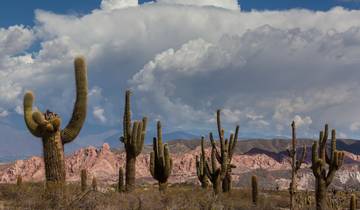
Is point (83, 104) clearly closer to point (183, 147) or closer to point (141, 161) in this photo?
point (141, 161)

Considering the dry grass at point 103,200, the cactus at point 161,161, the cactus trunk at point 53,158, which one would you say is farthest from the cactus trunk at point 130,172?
the cactus trunk at point 53,158

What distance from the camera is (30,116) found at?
18250mm

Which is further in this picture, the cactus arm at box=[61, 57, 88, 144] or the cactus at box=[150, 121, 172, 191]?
the cactus at box=[150, 121, 172, 191]

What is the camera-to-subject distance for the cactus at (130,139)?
25922mm

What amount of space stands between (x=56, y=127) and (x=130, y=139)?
8.32 meters

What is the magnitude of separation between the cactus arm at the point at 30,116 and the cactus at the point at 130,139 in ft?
25.0

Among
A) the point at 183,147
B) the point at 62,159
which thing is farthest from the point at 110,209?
the point at 183,147

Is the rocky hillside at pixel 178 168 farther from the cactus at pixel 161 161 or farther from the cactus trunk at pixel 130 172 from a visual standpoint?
the cactus trunk at pixel 130 172

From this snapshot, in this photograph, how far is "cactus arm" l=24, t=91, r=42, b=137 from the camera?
1786 cm

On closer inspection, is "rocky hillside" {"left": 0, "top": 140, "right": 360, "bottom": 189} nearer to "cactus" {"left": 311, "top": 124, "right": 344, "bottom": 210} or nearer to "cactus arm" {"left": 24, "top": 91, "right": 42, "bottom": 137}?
"cactus" {"left": 311, "top": 124, "right": 344, "bottom": 210}

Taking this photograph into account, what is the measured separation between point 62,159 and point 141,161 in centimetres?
13146

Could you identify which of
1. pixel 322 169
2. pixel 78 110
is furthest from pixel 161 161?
pixel 78 110

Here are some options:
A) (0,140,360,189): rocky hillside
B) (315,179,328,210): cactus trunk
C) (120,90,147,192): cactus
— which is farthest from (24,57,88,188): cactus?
(0,140,360,189): rocky hillside

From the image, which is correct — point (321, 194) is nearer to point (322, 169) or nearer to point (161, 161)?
point (322, 169)
